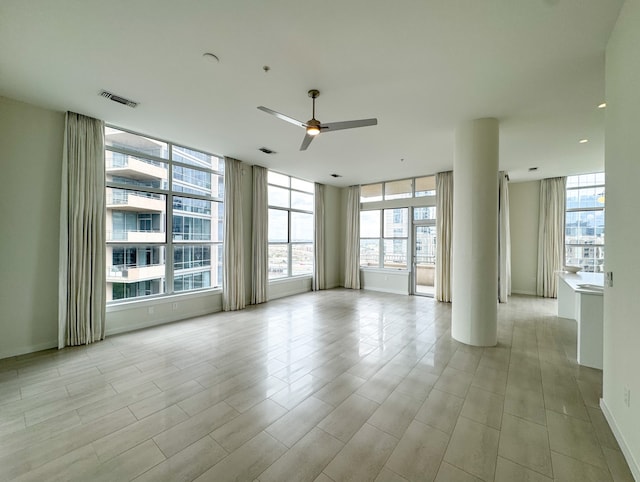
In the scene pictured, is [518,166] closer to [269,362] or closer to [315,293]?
[315,293]

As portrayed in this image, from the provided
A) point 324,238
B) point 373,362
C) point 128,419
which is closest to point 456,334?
point 373,362

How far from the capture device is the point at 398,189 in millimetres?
8055

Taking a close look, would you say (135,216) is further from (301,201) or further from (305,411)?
(301,201)

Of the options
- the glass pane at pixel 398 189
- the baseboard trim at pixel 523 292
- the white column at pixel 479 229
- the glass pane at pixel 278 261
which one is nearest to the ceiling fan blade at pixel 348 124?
the white column at pixel 479 229

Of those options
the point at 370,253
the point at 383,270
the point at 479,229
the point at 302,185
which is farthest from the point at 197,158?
the point at 383,270

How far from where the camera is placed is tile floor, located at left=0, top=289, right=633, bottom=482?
1.75m

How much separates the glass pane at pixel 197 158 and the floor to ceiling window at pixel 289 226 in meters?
1.43

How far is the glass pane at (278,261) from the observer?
281 inches

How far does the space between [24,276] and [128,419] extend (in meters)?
2.86

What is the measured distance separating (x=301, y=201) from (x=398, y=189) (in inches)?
118

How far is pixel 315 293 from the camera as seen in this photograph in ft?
25.5

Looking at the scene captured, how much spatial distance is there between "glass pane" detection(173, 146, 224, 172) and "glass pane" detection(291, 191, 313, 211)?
2.41 m

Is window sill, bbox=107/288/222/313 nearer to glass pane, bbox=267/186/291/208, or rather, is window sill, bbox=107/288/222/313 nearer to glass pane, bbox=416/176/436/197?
glass pane, bbox=267/186/291/208

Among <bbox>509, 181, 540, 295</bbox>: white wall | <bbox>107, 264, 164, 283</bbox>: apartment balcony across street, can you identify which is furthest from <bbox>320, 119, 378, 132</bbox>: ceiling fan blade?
<bbox>509, 181, 540, 295</bbox>: white wall
